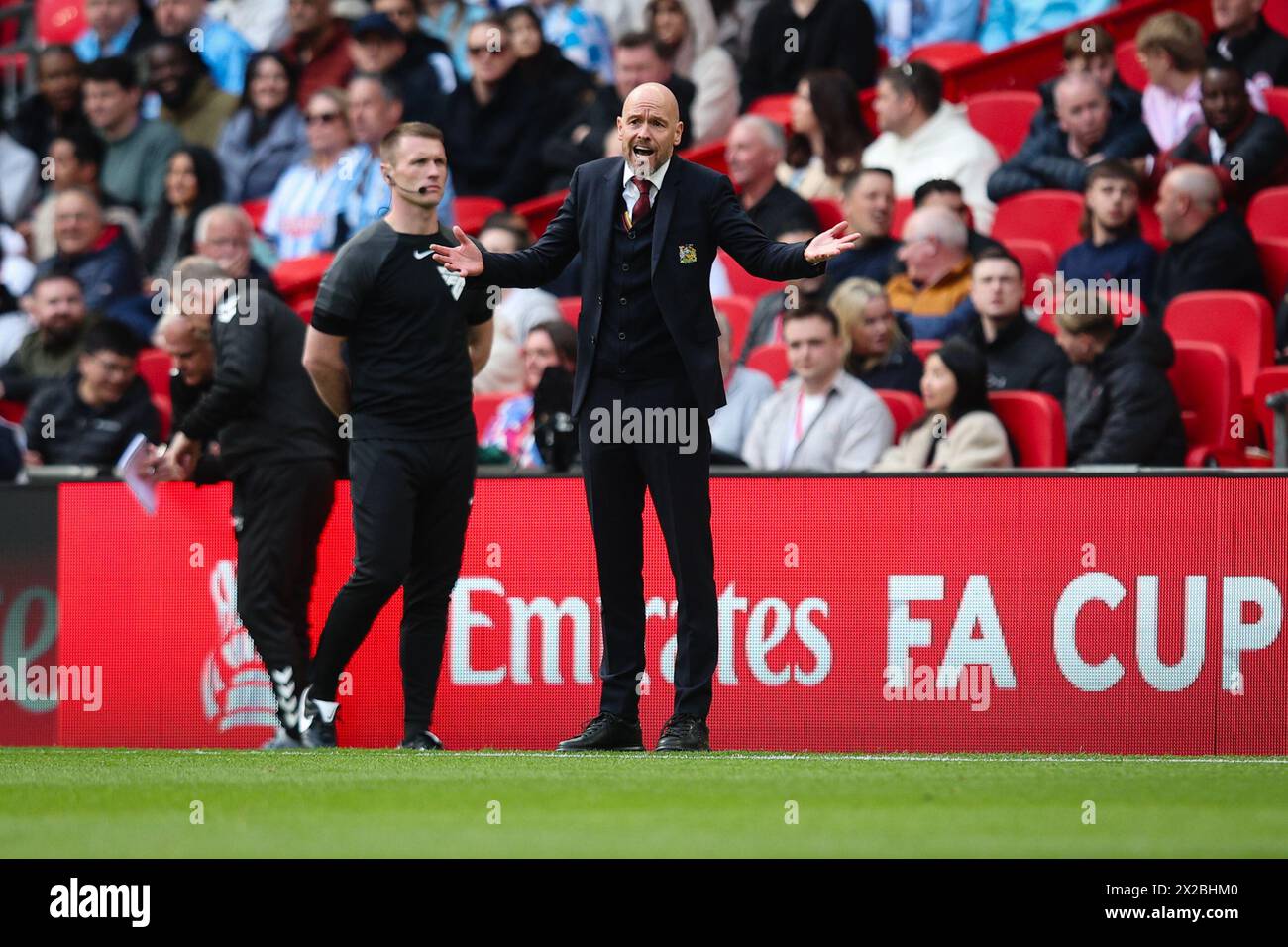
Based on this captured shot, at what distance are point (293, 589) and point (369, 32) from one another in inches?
261

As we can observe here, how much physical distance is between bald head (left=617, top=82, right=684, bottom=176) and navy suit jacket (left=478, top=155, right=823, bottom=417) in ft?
0.43

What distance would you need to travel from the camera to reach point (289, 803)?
17.5 feet

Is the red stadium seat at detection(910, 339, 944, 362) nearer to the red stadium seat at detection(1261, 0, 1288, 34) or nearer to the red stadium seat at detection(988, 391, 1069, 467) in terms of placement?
the red stadium seat at detection(988, 391, 1069, 467)

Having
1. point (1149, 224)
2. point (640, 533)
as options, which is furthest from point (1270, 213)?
point (640, 533)

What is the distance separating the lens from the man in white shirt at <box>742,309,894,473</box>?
905 cm

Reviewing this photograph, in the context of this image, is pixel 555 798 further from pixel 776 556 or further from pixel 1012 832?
pixel 776 556

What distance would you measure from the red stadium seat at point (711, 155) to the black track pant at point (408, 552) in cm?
543

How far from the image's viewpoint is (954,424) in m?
8.84

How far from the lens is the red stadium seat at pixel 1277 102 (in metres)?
10.9

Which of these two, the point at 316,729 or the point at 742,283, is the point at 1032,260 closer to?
the point at 742,283

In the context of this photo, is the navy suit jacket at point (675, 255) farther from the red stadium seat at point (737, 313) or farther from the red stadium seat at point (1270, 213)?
the red stadium seat at point (1270, 213)

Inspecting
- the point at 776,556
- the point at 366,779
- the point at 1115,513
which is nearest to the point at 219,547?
the point at 776,556

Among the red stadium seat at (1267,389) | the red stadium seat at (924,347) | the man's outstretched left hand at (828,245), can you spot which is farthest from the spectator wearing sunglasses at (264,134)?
the man's outstretched left hand at (828,245)

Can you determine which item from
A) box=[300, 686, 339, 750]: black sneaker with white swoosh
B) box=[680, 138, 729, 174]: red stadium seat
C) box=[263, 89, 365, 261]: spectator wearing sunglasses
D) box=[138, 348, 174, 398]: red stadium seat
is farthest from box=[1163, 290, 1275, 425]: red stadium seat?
box=[138, 348, 174, 398]: red stadium seat
